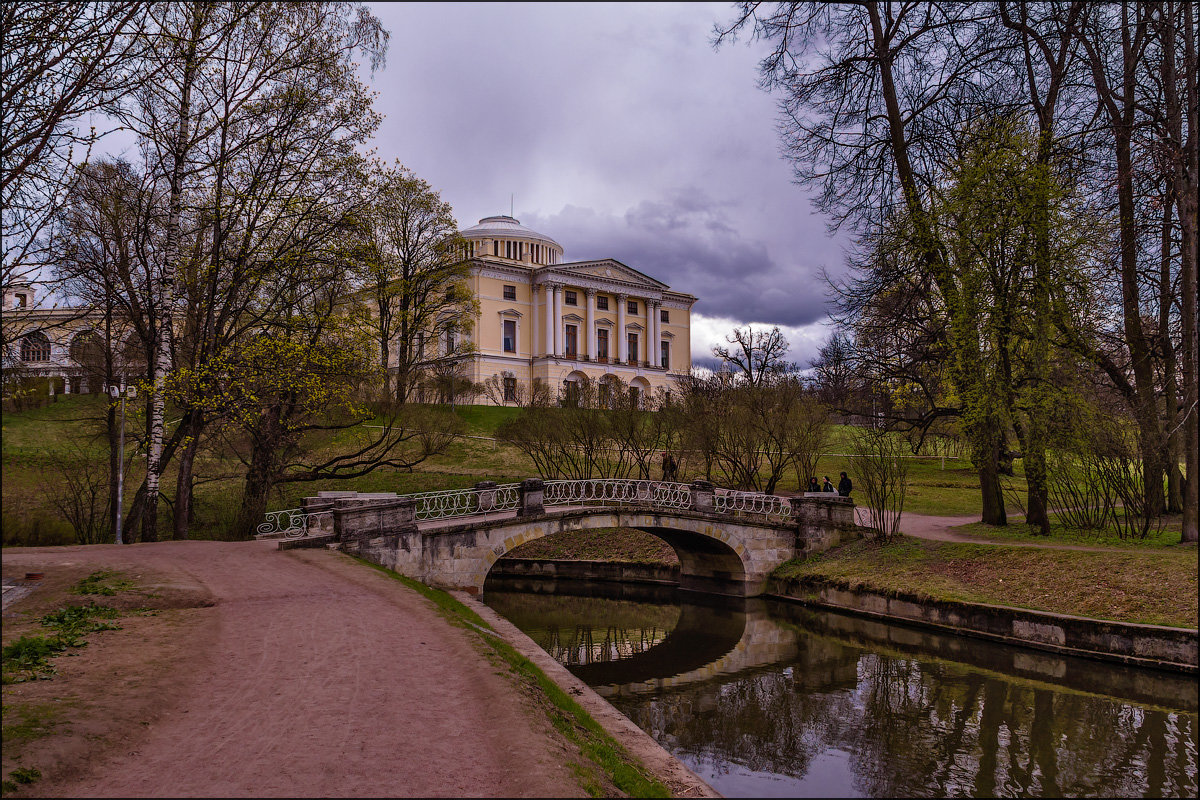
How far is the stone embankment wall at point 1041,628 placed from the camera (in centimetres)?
1384

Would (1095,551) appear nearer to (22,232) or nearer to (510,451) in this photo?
(22,232)

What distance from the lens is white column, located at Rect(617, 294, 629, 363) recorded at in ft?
238

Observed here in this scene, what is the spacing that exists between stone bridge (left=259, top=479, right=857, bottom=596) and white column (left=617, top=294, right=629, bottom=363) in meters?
43.1

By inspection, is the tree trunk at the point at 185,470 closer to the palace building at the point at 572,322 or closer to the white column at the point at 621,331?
the palace building at the point at 572,322

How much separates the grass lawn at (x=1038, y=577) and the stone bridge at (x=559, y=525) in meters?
1.89

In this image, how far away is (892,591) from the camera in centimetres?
1947

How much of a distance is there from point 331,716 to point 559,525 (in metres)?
13.4

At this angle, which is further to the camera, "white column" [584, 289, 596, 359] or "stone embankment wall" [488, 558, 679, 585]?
"white column" [584, 289, 596, 359]

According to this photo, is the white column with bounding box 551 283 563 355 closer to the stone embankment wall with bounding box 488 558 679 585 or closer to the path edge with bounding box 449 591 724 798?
the stone embankment wall with bounding box 488 558 679 585

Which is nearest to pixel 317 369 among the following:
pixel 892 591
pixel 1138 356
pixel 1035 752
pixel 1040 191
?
pixel 892 591

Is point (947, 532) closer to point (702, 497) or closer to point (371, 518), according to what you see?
point (702, 497)

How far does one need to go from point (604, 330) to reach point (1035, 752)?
205ft

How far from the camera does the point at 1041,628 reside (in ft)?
52.1

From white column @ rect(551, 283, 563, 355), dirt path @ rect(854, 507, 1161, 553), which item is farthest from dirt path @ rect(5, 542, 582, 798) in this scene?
white column @ rect(551, 283, 563, 355)
